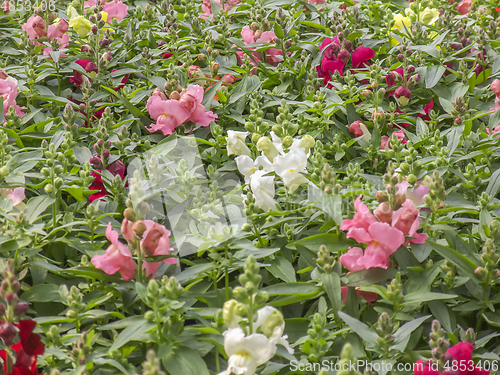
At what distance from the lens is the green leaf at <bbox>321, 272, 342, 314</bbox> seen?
1.50 m

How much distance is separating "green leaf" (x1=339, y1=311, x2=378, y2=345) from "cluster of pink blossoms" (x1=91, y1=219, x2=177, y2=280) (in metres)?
0.51

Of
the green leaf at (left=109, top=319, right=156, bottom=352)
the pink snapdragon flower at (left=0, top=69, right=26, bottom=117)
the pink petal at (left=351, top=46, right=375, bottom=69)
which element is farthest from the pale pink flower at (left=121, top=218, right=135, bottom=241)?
the pink petal at (left=351, top=46, right=375, bottom=69)

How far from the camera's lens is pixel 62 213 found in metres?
2.02

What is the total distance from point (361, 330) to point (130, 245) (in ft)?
2.25

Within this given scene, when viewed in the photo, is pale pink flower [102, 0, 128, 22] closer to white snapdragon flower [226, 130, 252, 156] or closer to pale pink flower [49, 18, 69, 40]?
pale pink flower [49, 18, 69, 40]

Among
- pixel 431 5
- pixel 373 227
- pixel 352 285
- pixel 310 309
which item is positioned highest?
pixel 431 5

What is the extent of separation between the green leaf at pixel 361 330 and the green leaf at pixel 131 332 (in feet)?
1.66

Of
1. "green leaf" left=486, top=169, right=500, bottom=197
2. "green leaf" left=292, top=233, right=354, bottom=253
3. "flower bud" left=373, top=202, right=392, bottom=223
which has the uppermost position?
"flower bud" left=373, top=202, right=392, bottom=223

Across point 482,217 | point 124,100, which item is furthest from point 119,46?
point 482,217

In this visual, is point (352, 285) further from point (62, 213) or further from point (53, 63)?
point (53, 63)

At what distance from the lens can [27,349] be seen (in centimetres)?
132

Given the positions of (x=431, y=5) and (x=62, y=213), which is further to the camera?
(x=431, y=5)

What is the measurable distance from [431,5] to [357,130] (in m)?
1.59

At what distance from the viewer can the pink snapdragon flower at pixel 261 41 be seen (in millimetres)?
3006
